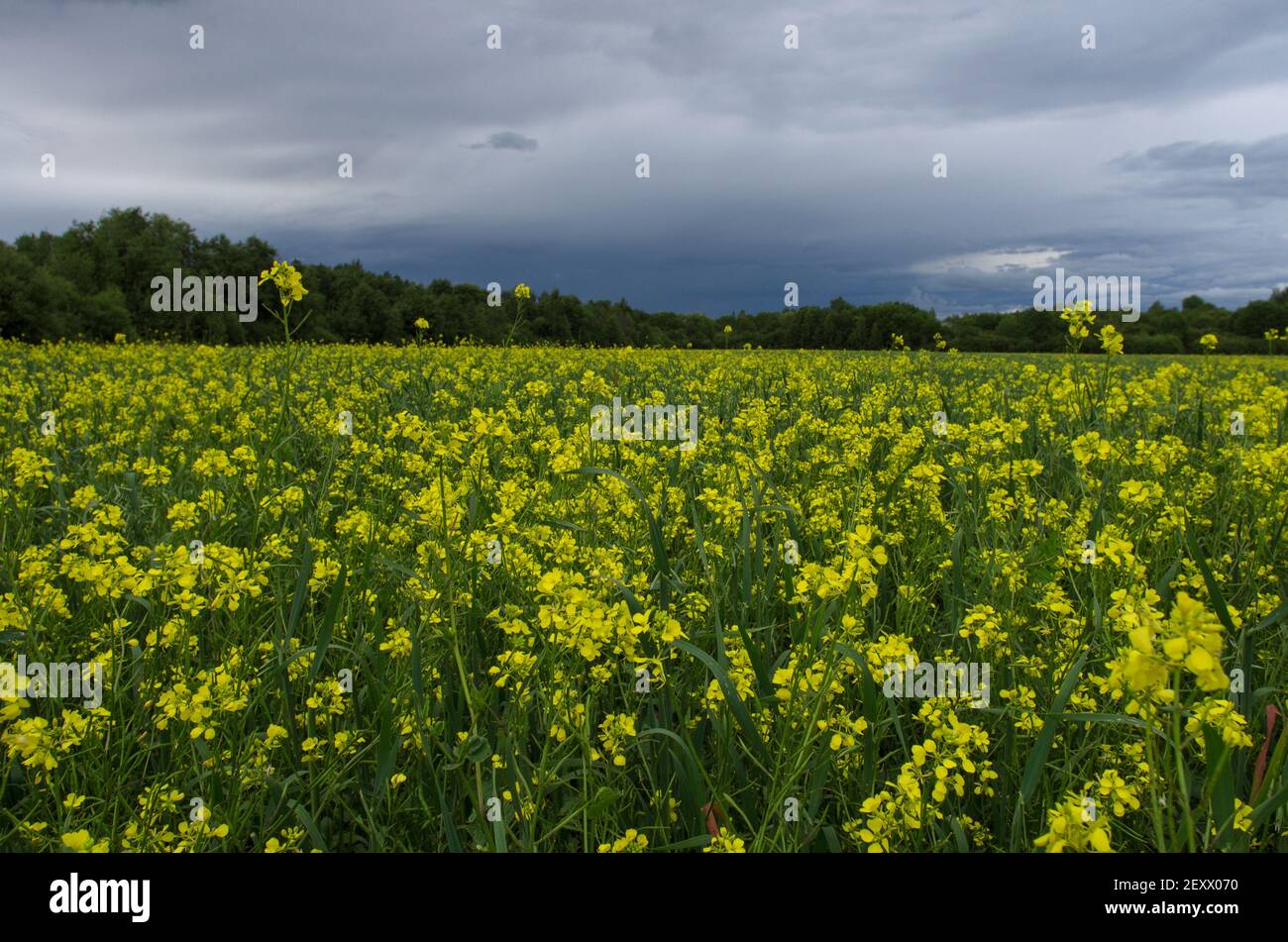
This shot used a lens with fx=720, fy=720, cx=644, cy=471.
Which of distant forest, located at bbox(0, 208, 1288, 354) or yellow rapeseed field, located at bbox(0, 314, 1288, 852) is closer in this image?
yellow rapeseed field, located at bbox(0, 314, 1288, 852)

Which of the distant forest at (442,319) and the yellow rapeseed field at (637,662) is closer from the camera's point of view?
the yellow rapeseed field at (637,662)

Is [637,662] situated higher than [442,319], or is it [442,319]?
[442,319]

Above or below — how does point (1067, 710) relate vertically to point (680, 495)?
below

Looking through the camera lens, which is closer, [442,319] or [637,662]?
[637,662]

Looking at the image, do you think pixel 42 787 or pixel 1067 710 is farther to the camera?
pixel 1067 710

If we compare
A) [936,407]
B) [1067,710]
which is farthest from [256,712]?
[936,407]

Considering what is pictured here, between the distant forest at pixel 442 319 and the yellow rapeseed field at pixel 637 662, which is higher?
the distant forest at pixel 442 319

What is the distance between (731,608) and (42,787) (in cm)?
246

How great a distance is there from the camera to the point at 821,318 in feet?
115

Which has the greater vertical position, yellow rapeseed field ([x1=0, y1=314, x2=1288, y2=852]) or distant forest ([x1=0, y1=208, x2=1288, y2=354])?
Answer: distant forest ([x1=0, y1=208, x2=1288, y2=354])

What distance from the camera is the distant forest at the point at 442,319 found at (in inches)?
1139

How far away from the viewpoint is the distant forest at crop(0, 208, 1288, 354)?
28.9 m

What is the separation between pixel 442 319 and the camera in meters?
28.9
